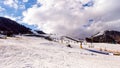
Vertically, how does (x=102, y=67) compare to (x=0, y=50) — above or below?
below

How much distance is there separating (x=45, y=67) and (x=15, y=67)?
3.27 metres

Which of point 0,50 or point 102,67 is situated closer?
point 102,67

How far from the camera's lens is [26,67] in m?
22.4

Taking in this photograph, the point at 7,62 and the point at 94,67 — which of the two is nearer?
the point at 7,62

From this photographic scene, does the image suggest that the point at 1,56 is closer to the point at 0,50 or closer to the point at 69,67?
the point at 0,50

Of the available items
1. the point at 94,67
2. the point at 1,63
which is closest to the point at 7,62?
the point at 1,63

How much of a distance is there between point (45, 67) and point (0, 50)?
31.1 ft

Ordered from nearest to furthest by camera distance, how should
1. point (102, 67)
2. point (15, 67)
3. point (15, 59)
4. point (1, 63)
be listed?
point (15, 67) → point (1, 63) → point (15, 59) → point (102, 67)

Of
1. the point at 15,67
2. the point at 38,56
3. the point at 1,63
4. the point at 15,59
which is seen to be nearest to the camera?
the point at 15,67

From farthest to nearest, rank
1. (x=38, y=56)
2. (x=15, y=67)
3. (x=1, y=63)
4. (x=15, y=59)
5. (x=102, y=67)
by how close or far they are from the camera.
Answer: (x=38, y=56) < (x=102, y=67) < (x=15, y=59) < (x=1, y=63) < (x=15, y=67)

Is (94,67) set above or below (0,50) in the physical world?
below

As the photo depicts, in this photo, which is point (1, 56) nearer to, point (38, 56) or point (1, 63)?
point (1, 63)

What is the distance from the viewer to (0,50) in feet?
99.0

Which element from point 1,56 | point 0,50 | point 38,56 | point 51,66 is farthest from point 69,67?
point 0,50
